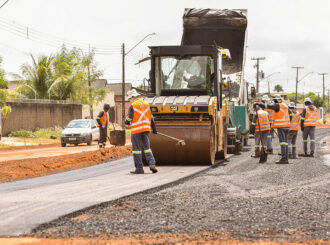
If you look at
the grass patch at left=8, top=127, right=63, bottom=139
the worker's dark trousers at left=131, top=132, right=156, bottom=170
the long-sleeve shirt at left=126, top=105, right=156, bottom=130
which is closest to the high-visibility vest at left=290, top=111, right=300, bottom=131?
the long-sleeve shirt at left=126, top=105, right=156, bottom=130

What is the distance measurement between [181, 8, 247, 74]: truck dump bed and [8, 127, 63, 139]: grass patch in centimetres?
1770

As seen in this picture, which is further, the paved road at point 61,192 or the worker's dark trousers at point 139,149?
the worker's dark trousers at point 139,149

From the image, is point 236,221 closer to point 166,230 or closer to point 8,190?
point 166,230

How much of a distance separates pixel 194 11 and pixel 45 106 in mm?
20858

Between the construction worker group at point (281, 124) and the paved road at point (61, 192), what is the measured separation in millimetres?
3053

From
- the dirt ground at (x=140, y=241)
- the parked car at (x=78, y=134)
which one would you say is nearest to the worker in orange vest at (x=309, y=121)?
the dirt ground at (x=140, y=241)

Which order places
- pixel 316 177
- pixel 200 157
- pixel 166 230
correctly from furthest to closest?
pixel 200 157, pixel 316 177, pixel 166 230

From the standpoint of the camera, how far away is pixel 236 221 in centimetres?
659

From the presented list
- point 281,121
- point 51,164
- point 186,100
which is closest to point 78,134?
point 51,164

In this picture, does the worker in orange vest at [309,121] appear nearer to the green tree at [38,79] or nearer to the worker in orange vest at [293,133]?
the worker in orange vest at [293,133]

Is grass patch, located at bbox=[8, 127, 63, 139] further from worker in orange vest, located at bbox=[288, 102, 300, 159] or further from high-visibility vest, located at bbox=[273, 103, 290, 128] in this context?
high-visibility vest, located at bbox=[273, 103, 290, 128]

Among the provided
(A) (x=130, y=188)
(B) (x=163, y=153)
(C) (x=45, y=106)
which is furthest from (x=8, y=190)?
(C) (x=45, y=106)

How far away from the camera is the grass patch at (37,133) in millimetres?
33312

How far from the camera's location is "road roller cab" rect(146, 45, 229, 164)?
12875 mm
